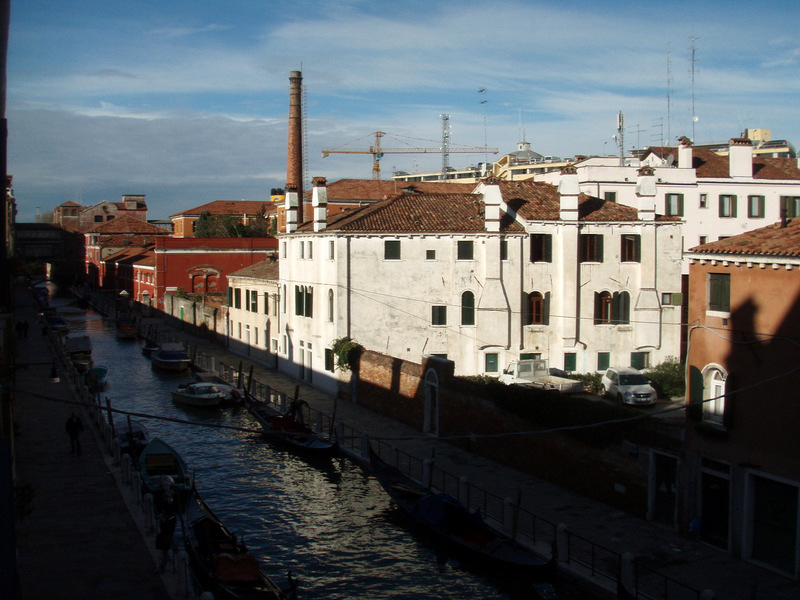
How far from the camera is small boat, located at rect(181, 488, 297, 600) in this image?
1391 centimetres

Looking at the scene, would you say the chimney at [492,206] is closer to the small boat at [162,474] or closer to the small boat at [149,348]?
the small boat at [162,474]

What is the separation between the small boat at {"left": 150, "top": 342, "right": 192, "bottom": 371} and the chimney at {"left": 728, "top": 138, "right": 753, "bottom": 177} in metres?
30.9

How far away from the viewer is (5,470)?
31.2 ft

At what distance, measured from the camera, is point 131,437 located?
24531 mm

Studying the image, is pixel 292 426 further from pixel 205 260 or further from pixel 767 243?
pixel 205 260

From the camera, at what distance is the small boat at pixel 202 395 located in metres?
33.4

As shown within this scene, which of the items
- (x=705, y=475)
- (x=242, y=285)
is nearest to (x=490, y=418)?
(x=705, y=475)

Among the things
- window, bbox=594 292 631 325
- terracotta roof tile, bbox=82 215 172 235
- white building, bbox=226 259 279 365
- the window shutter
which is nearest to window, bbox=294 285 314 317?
white building, bbox=226 259 279 365

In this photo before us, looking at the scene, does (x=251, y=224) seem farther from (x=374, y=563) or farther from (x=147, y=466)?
(x=374, y=563)

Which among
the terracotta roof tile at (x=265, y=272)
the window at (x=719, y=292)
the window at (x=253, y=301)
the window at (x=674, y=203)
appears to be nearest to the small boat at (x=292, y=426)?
the window at (x=719, y=292)

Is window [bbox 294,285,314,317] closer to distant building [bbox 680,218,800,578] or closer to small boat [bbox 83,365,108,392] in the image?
small boat [bbox 83,365,108,392]

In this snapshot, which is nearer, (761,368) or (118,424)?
(761,368)

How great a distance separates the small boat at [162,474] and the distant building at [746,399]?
475 inches

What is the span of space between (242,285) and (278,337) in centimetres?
832
